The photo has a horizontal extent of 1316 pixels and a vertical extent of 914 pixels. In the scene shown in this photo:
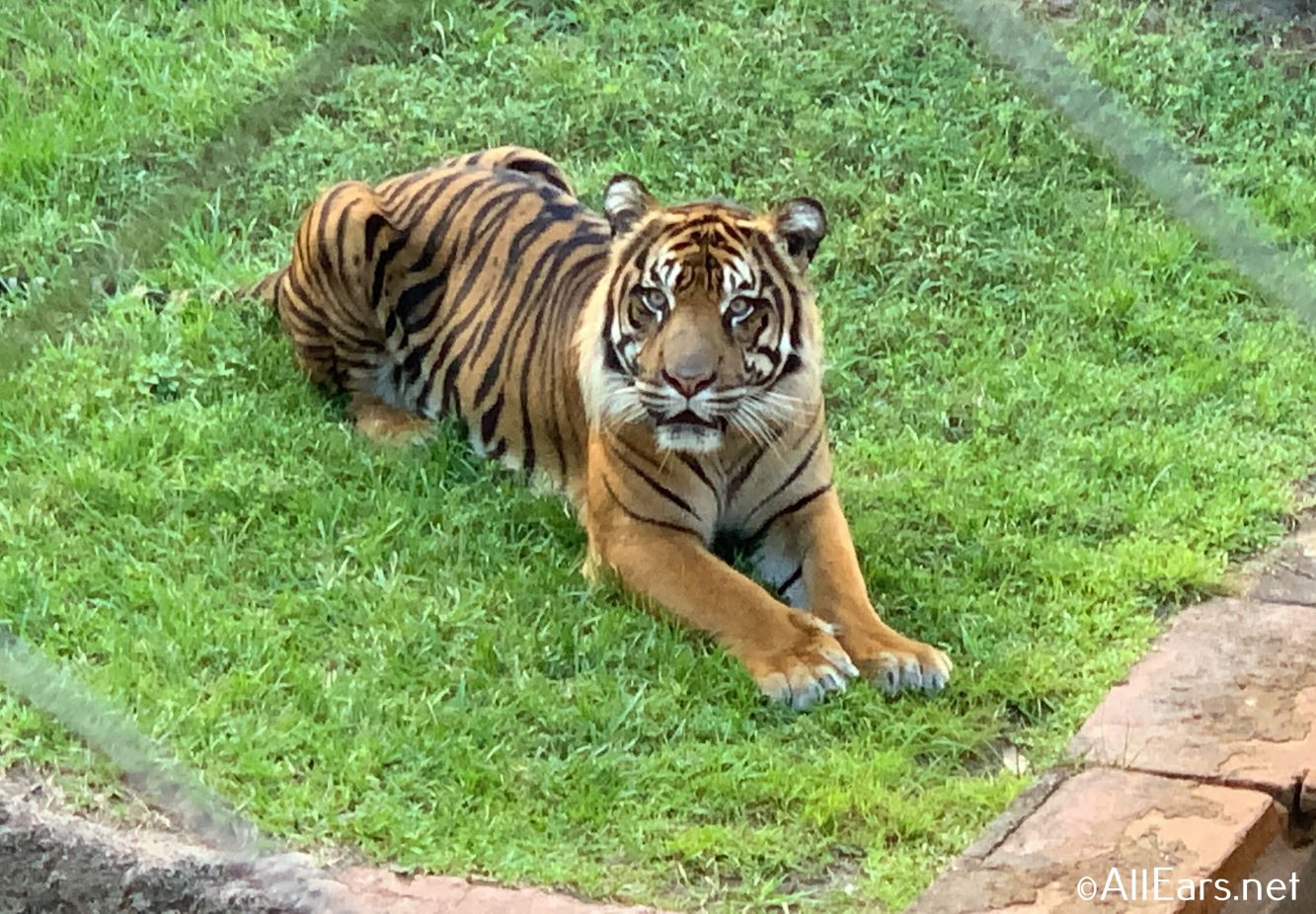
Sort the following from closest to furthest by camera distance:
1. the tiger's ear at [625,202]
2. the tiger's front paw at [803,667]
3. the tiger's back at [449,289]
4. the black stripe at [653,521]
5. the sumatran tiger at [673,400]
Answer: the tiger's front paw at [803,667] < the sumatran tiger at [673,400] < the black stripe at [653,521] < the tiger's ear at [625,202] < the tiger's back at [449,289]

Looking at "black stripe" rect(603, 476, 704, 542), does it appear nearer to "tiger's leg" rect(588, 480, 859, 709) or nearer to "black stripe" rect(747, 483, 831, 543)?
"tiger's leg" rect(588, 480, 859, 709)

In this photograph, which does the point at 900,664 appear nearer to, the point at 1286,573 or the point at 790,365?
the point at 790,365

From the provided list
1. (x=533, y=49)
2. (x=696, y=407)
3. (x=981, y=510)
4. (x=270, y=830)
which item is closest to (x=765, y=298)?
(x=696, y=407)

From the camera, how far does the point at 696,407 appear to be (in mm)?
3869

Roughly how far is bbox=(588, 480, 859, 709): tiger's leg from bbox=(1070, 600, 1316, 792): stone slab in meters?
0.50

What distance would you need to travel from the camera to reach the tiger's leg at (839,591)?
3619 mm

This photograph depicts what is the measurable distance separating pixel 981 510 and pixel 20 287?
2.91 metres

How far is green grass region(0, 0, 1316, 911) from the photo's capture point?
3297 millimetres

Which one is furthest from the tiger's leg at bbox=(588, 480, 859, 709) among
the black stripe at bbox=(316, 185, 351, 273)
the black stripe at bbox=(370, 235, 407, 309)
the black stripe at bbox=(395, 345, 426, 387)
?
the black stripe at bbox=(316, 185, 351, 273)

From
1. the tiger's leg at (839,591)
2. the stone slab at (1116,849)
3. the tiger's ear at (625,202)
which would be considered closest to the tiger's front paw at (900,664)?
the tiger's leg at (839,591)

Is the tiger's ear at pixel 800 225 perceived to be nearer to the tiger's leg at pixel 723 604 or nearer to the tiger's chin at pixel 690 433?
the tiger's chin at pixel 690 433

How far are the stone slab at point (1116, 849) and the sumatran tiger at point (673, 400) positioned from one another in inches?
Answer: 21.4

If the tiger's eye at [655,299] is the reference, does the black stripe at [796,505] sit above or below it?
below

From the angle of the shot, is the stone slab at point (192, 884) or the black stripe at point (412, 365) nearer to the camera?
the stone slab at point (192, 884)
